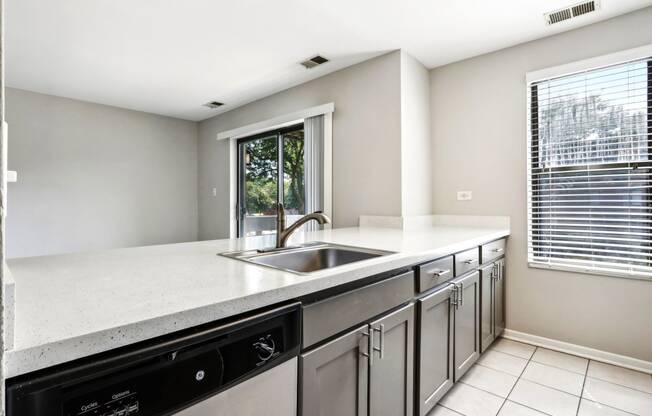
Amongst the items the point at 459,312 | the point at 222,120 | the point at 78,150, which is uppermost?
the point at 222,120

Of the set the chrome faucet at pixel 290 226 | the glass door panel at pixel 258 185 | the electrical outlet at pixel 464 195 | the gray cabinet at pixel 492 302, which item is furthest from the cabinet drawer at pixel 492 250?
the glass door panel at pixel 258 185

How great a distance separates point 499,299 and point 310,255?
169 centimetres

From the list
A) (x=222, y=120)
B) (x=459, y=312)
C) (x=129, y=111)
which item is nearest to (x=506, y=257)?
(x=459, y=312)

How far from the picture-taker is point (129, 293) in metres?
0.80

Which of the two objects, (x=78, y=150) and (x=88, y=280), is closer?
(x=88, y=280)

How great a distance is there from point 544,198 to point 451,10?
1537mm

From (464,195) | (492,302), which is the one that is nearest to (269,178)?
(464,195)

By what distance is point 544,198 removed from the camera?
2.54 metres

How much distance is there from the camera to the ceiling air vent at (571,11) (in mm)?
2098

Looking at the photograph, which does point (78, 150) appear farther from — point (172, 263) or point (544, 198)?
point (544, 198)

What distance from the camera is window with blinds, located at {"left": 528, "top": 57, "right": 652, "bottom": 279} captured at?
2.16 meters

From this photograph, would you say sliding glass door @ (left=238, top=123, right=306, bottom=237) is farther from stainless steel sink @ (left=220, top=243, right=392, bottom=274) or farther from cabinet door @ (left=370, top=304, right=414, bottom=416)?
cabinet door @ (left=370, top=304, right=414, bottom=416)

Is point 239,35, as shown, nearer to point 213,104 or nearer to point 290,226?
point 290,226

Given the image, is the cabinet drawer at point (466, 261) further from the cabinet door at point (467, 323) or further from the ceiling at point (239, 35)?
the ceiling at point (239, 35)
